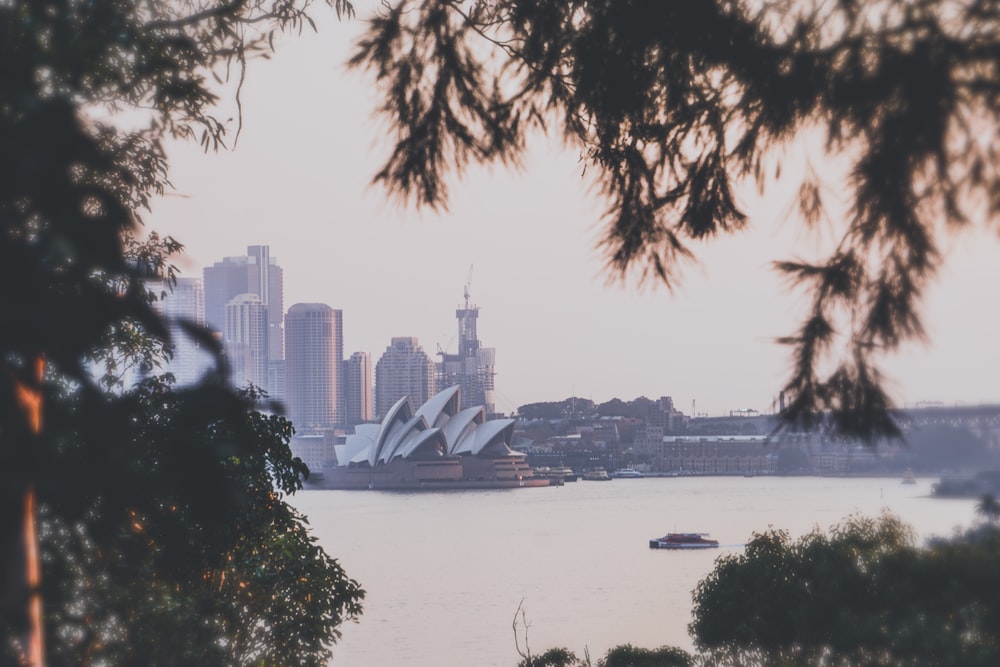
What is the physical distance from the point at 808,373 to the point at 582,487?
235ft

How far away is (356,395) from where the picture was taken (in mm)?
78688

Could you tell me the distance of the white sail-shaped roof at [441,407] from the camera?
6209 cm

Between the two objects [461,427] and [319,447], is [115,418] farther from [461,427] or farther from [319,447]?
[319,447]

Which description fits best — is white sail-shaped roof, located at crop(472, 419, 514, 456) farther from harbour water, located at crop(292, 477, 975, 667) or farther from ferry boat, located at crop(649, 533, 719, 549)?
ferry boat, located at crop(649, 533, 719, 549)

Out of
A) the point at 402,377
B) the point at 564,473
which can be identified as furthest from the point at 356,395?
the point at 564,473

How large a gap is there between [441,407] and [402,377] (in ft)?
55.7

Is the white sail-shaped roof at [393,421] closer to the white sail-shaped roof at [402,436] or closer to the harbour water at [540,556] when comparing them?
the white sail-shaped roof at [402,436]

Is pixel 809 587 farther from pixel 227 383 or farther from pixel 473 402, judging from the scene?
pixel 473 402

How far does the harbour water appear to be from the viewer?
23875 millimetres

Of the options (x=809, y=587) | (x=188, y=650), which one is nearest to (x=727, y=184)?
(x=188, y=650)

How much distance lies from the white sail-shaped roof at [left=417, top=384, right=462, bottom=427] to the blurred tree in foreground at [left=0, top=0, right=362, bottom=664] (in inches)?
2141

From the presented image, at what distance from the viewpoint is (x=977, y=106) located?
75.1 inches

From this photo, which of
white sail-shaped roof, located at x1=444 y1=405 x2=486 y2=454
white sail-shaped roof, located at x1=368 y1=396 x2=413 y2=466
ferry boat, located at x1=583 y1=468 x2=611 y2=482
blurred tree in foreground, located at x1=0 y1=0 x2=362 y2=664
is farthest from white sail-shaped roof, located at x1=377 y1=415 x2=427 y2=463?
blurred tree in foreground, located at x1=0 y1=0 x2=362 y2=664

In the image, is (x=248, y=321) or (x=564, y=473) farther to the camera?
(x=564, y=473)
